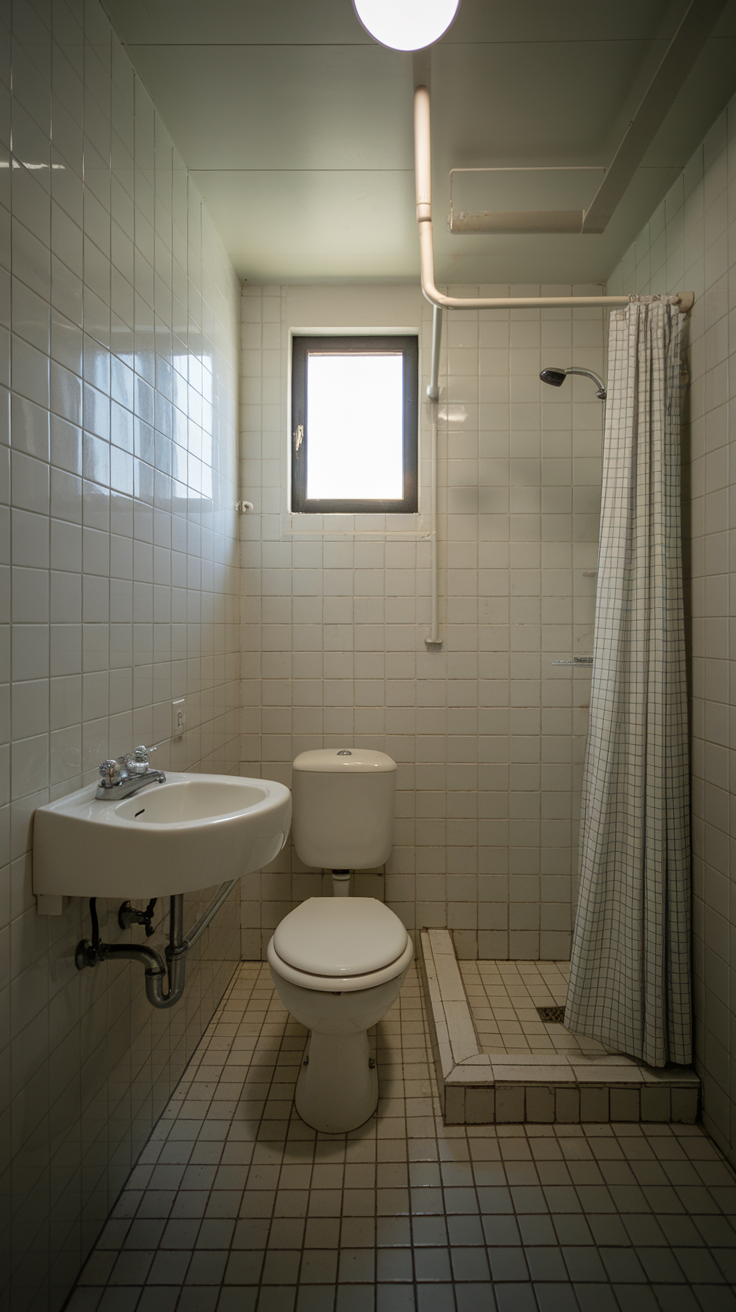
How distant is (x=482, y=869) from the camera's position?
2236mm

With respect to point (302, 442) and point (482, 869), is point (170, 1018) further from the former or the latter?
point (302, 442)

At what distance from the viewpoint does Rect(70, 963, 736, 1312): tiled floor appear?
1.11 metres

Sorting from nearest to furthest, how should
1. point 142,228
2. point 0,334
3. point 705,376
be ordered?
point 0,334 → point 142,228 → point 705,376

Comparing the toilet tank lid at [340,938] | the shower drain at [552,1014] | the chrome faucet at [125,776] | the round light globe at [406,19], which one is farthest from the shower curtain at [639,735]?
the chrome faucet at [125,776]

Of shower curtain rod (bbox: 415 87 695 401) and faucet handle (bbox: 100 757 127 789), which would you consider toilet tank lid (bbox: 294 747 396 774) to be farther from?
shower curtain rod (bbox: 415 87 695 401)

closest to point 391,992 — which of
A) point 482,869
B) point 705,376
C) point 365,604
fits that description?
point 482,869

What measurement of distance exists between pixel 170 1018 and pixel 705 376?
218 cm

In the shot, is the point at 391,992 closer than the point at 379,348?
Yes

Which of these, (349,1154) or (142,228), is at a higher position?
A: (142,228)

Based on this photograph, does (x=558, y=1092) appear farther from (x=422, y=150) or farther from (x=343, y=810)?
(x=422, y=150)

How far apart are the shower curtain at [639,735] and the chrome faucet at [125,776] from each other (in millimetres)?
1184

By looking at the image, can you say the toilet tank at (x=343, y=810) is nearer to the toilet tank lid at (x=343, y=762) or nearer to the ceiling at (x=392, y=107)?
the toilet tank lid at (x=343, y=762)

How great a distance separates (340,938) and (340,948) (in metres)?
0.06

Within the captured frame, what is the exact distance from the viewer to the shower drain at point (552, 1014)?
72.8 inches
